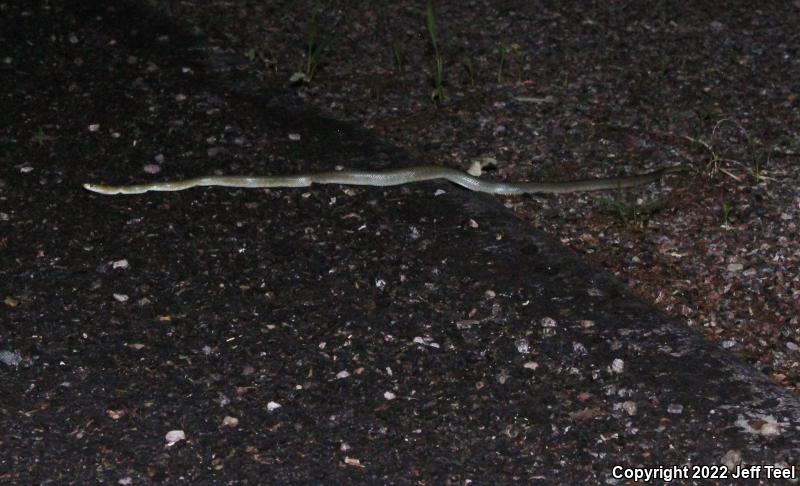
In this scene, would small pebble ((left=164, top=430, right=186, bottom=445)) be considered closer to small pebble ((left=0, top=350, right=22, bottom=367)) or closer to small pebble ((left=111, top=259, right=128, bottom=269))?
small pebble ((left=0, top=350, right=22, bottom=367))

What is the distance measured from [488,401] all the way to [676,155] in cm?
186

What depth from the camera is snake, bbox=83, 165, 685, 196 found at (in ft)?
16.4

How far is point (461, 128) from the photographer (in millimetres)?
5500

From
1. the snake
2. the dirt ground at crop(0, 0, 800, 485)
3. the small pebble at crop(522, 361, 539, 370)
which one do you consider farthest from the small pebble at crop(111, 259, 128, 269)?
the small pebble at crop(522, 361, 539, 370)

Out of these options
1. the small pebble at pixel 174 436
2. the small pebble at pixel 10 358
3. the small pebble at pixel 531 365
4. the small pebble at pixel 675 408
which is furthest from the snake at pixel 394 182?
the small pebble at pixel 174 436

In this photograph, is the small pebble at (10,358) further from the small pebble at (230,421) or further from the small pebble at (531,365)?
the small pebble at (531,365)

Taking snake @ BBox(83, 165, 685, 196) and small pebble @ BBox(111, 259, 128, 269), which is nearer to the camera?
small pebble @ BBox(111, 259, 128, 269)

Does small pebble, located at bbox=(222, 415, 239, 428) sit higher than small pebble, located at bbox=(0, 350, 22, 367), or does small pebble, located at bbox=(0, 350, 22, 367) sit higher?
small pebble, located at bbox=(222, 415, 239, 428)

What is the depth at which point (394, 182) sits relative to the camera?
16.5ft

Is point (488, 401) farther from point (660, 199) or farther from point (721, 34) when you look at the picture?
point (721, 34)

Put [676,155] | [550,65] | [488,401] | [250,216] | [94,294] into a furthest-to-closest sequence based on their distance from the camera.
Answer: [550,65] < [676,155] < [250,216] < [94,294] < [488,401]

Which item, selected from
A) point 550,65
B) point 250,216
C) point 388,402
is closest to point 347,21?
point 550,65

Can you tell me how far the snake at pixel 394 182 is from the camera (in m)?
4.99

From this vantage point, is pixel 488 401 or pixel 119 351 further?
pixel 119 351
